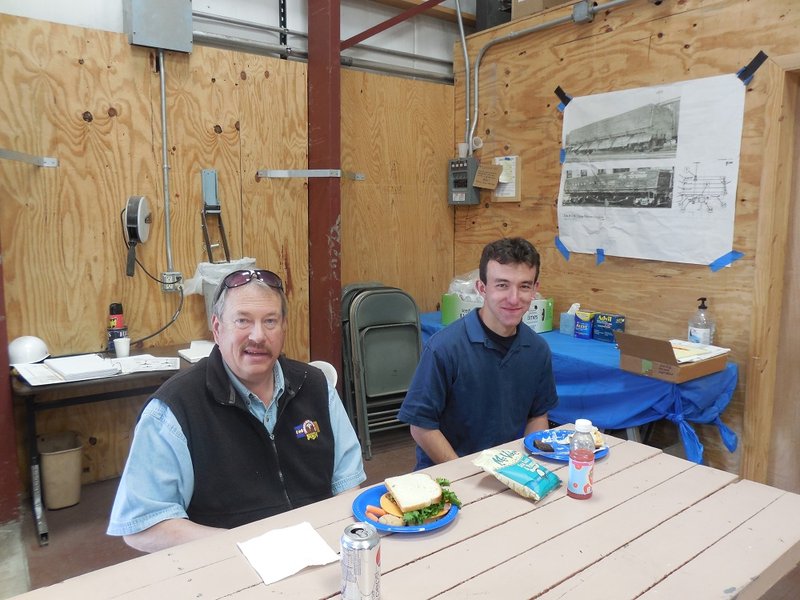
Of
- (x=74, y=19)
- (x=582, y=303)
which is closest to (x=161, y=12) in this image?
(x=74, y=19)

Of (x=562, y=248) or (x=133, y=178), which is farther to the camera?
(x=562, y=248)

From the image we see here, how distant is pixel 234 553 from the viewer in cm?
125

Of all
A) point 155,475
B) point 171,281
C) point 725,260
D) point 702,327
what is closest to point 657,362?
point 702,327

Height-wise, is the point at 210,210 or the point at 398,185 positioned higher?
the point at 398,185

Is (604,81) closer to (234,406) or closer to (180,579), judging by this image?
(234,406)

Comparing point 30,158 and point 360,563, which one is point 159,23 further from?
point 360,563

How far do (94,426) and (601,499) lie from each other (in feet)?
8.90

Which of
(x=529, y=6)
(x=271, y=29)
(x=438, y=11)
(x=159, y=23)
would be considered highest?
(x=438, y=11)

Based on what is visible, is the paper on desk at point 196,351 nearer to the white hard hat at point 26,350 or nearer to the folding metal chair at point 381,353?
the white hard hat at point 26,350

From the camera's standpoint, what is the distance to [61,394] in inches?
121

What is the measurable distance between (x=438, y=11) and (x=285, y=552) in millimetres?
3946

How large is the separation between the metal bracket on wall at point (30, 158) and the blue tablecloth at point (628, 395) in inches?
105

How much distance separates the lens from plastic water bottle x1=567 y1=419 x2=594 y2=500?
1492 mm

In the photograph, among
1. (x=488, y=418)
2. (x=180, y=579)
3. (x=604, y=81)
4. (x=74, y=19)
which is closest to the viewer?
(x=180, y=579)
